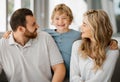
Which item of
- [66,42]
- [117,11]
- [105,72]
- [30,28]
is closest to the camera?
[105,72]

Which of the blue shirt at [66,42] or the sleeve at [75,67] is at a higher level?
the blue shirt at [66,42]

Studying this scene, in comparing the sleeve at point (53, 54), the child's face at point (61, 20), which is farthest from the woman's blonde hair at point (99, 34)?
the child's face at point (61, 20)

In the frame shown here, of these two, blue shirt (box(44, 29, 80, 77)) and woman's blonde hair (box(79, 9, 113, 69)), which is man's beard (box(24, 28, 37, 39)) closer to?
blue shirt (box(44, 29, 80, 77))

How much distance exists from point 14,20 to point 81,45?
62cm

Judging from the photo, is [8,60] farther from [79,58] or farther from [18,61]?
[79,58]

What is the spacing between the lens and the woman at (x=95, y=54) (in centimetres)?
205

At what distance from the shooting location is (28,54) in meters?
2.23

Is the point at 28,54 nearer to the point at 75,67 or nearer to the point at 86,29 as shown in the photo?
the point at 75,67

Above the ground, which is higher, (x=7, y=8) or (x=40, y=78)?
(x=7, y=8)

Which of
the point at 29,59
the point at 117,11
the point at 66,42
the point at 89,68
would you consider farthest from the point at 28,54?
the point at 117,11

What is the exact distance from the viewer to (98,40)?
2074 mm

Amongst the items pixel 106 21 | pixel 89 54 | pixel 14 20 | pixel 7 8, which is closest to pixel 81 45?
pixel 89 54

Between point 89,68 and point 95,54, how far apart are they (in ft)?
0.42

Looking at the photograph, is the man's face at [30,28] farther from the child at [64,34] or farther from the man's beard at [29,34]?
the child at [64,34]
